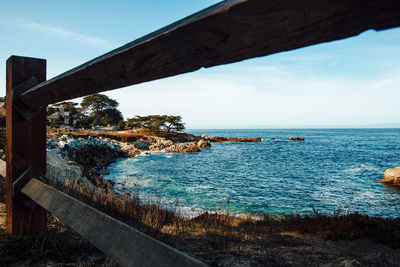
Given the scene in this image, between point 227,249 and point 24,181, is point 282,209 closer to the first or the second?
point 227,249

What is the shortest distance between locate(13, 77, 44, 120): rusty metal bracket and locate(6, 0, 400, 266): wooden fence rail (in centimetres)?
15

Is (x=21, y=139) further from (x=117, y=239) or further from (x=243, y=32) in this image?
(x=243, y=32)

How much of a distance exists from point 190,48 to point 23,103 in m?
2.12

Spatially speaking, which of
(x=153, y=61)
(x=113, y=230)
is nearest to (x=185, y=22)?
(x=153, y=61)

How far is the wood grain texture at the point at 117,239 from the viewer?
1.01 meters

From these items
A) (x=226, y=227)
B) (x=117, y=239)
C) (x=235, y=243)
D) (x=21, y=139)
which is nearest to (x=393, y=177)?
(x=226, y=227)

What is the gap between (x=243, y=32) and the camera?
806 mm

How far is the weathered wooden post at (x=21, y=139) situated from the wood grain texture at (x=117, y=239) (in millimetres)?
843

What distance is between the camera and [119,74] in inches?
51.8

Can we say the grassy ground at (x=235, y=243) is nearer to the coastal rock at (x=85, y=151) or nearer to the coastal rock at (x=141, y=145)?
the coastal rock at (x=85, y=151)

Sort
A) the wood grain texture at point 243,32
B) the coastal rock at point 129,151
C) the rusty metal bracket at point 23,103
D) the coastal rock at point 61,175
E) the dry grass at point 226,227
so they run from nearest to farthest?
the wood grain texture at point 243,32 → the rusty metal bracket at point 23,103 → the dry grass at point 226,227 → the coastal rock at point 61,175 → the coastal rock at point 129,151

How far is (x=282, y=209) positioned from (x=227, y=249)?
25.5ft

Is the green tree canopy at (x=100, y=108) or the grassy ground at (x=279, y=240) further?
the green tree canopy at (x=100, y=108)

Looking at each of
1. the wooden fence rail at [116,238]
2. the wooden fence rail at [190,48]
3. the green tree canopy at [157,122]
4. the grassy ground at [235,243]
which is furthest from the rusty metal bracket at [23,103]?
the green tree canopy at [157,122]
